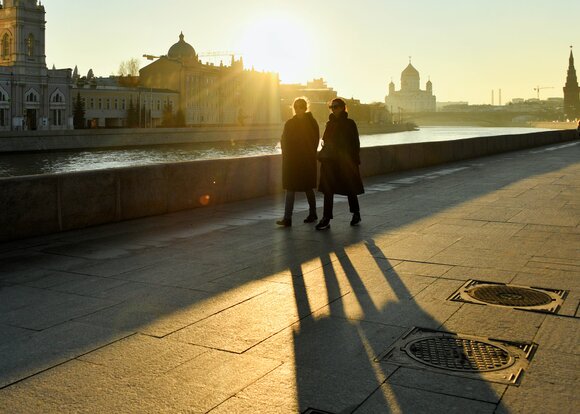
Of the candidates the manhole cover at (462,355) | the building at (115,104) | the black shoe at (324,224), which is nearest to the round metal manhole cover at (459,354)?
the manhole cover at (462,355)

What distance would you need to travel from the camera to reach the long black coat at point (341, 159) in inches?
360

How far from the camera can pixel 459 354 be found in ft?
13.7

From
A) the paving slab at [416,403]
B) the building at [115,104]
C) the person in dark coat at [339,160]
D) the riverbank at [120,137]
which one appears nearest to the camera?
the paving slab at [416,403]

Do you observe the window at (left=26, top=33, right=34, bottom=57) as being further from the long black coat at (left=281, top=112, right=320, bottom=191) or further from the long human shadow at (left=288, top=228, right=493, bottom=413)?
the long human shadow at (left=288, top=228, right=493, bottom=413)

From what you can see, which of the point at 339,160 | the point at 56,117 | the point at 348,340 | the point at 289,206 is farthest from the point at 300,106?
the point at 56,117

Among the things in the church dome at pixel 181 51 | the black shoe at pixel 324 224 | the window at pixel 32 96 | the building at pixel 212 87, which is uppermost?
the church dome at pixel 181 51

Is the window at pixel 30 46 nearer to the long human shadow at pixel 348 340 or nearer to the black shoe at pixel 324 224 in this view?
the black shoe at pixel 324 224

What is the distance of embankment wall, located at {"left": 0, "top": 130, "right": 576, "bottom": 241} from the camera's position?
27.3 feet

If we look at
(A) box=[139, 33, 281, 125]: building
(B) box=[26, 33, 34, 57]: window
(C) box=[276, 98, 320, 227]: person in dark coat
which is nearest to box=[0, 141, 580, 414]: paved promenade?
(C) box=[276, 98, 320, 227]: person in dark coat

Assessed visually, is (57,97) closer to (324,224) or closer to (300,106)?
(300,106)

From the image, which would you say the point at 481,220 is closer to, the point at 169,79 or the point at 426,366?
the point at 426,366

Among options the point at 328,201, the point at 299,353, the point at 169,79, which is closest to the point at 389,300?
the point at 299,353

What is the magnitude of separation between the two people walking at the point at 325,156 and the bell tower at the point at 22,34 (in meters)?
80.9

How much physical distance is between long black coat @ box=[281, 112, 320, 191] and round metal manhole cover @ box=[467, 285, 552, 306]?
3821mm
